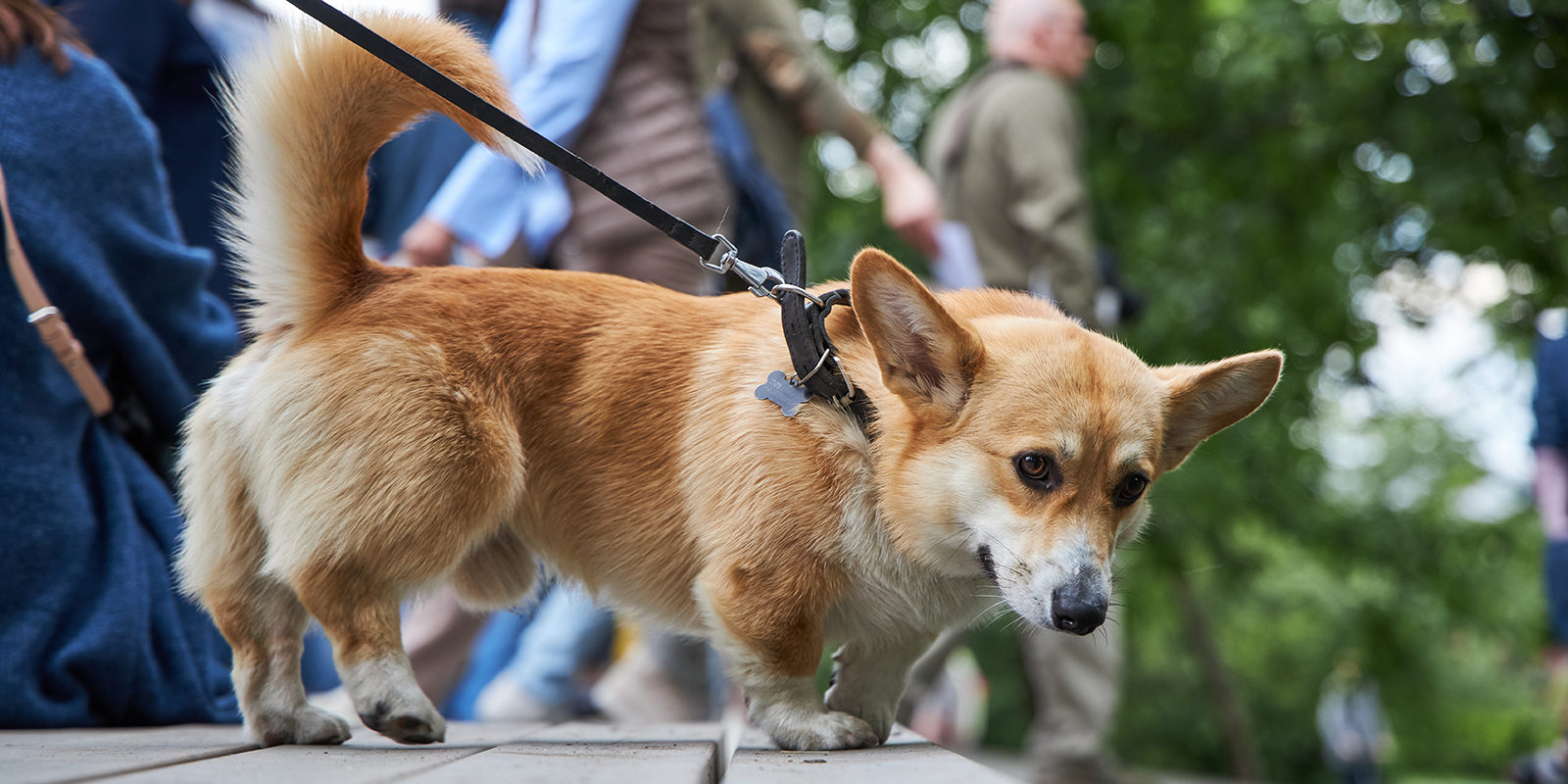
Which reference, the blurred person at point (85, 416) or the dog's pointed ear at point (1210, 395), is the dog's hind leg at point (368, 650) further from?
the dog's pointed ear at point (1210, 395)

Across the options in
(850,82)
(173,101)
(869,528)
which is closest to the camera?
(869,528)

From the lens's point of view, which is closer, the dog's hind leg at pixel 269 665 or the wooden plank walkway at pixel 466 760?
the wooden plank walkway at pixel 466 760

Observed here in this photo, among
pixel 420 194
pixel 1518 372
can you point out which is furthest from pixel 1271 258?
pixel 420 194

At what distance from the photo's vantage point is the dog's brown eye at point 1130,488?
2367 mm

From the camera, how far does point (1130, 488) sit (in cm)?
239

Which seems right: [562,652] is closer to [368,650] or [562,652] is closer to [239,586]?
[239,586]

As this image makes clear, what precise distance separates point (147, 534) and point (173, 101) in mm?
1500

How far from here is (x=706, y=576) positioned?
2.43 meters

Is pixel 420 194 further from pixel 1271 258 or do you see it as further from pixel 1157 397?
pixel 1271 258

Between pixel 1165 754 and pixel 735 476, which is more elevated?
pixel 735 476

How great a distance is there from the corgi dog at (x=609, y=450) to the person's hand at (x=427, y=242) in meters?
1.08

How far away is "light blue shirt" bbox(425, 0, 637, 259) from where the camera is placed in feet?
11.9

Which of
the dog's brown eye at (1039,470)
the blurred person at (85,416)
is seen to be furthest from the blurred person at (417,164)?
the dog's brown eye at (1039,470)

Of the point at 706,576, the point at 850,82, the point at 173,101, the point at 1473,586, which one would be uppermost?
the point at 173,101
